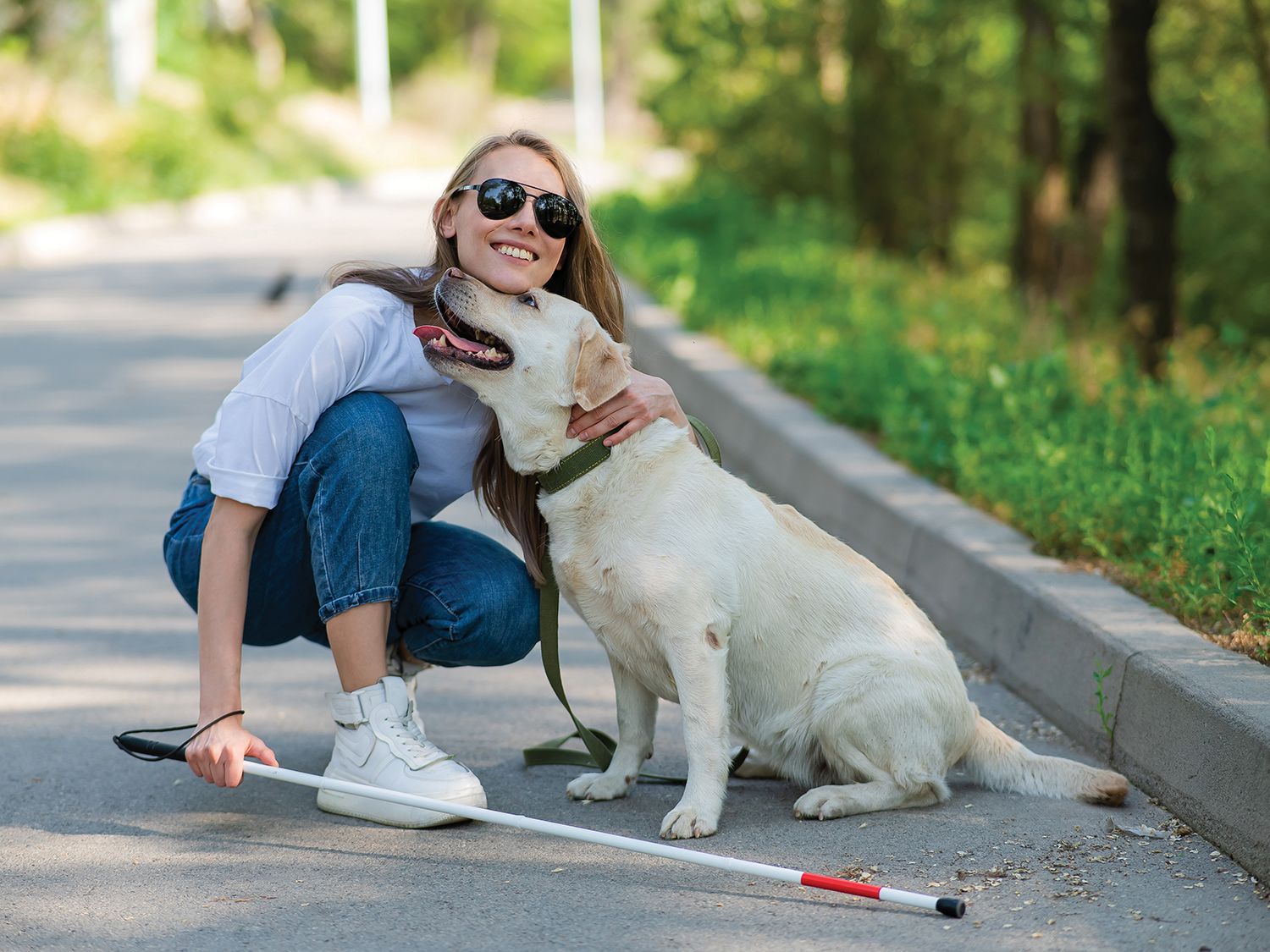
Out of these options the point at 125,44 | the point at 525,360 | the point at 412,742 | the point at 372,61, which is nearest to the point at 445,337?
the point at 525,360

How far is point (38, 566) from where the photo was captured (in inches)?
224

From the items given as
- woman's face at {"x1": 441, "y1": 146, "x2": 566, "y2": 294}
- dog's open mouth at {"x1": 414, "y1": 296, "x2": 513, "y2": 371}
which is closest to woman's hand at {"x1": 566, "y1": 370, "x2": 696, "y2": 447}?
dog's open mouth at {"x1": 414, "y1": 296, "x2": 513, "y2": 371}

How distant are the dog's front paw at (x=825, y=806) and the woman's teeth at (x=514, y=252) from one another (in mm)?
1596

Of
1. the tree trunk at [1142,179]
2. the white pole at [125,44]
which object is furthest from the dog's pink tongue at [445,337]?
the white pole at [125,44]

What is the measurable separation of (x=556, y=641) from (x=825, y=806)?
857 mm

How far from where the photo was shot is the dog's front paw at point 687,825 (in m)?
3.18

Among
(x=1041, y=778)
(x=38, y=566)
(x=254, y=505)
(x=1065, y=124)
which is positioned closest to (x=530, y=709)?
(x=254, y=505)

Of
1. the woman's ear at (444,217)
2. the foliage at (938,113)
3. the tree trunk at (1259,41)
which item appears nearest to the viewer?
the woman's ear at (444,217)

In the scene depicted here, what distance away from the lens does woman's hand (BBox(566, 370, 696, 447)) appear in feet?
11.1

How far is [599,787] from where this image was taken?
3520mm

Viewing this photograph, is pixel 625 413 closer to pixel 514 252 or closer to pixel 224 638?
pixel 514 252

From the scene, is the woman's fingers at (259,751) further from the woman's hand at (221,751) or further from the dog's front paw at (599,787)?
the dog's front paw at (599,787)

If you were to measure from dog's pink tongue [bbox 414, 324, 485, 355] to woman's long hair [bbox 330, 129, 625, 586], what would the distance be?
17 centimetres

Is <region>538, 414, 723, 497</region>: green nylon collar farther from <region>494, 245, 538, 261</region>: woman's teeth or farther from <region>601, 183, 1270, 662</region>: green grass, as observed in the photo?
<region>601, 183, 1270, 662</region>: green grass
